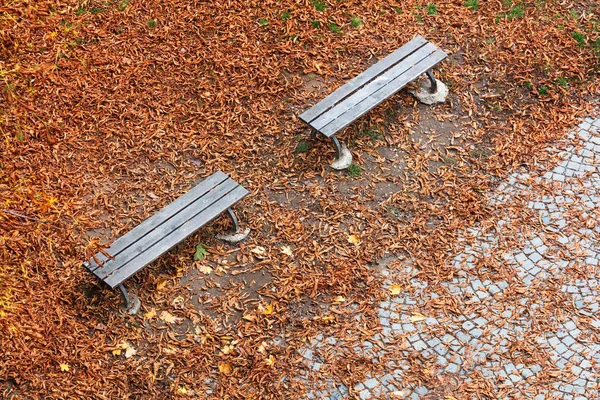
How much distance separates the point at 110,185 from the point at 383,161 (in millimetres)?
2493

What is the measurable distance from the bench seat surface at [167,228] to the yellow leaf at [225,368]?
0.99 metres

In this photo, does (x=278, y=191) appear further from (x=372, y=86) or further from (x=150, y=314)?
(x=150, y=314)

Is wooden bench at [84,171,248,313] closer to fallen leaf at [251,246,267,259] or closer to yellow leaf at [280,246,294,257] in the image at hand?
fallen leaf at [251,246,267,259]

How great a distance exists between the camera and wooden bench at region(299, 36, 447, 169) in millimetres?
6670

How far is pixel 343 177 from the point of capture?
6.73 m

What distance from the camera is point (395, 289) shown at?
19.8 ft

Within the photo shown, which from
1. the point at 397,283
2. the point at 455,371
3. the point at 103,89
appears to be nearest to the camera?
the point at 455,371

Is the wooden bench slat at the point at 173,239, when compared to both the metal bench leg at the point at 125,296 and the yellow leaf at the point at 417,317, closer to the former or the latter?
the metal bench leg at the point at 125,296

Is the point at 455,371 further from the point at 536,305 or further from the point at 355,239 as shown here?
the point at 355,239

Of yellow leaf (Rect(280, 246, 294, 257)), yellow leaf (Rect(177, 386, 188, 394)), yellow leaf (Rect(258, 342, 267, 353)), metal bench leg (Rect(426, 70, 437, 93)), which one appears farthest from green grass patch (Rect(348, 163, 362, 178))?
yellow leaf (Rect(177, 386, 188, 394))

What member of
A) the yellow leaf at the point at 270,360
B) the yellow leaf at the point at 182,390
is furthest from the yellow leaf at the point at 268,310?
the yellow leaf at the point at 182,390

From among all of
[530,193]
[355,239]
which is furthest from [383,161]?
[530,193]

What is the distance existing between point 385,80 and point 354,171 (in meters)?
0.95

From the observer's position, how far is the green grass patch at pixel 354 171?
674 centimetres
